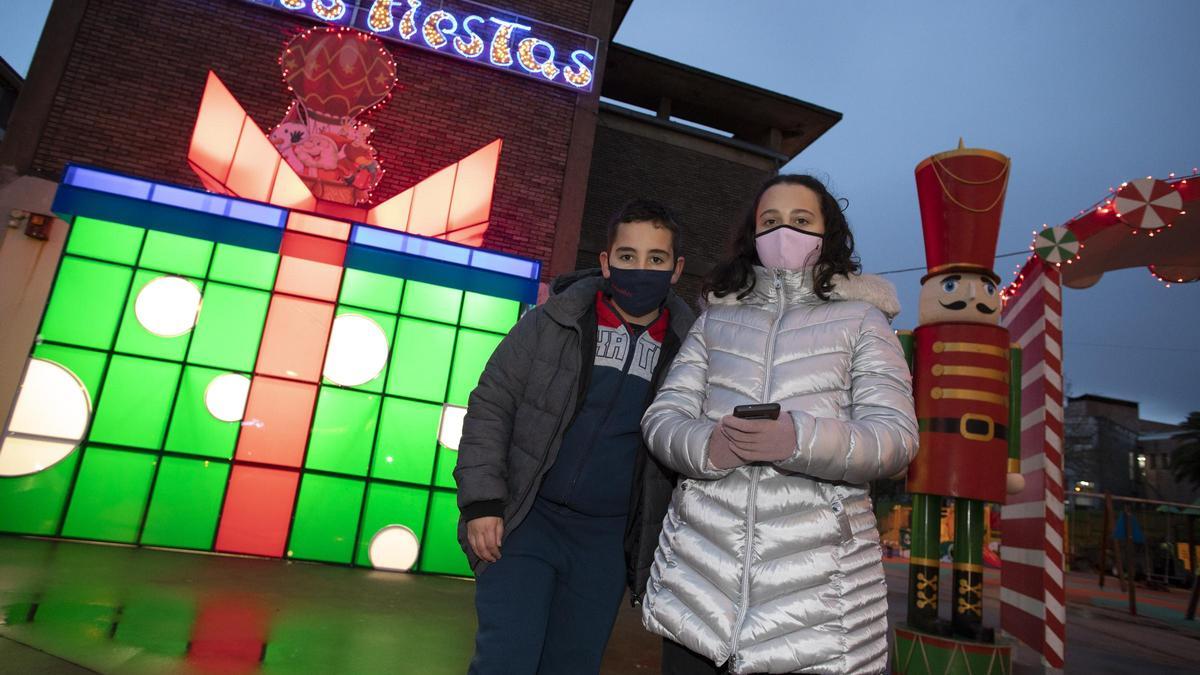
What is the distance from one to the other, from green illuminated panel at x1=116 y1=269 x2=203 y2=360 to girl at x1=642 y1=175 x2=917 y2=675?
6116mm

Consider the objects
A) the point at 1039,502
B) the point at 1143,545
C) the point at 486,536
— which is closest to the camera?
the point at 486,536

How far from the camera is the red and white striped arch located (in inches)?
166

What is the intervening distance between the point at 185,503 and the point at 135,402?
1.08 m

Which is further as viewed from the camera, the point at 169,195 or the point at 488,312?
the point at 488,312

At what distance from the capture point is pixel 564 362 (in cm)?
219

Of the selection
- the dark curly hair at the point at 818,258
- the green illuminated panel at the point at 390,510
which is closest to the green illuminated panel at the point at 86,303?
the green illuminated panel at the point at 390,510

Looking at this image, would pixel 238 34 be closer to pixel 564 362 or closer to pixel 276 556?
pixel 276 556

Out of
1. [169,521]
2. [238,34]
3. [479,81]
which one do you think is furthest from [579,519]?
[238,34]

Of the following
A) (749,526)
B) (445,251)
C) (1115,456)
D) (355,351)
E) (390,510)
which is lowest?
(390,510)

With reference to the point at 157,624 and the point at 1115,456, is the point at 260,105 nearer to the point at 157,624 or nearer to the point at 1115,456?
the point at 157,624

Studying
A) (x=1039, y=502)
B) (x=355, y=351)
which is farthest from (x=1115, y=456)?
(x=355, y=351)

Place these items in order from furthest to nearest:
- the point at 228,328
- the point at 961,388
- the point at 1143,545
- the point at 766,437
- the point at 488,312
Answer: the point at 1143,545 < the point at 488,312 < the point at 228,328 < the point at 961,388 < the point at 766,437

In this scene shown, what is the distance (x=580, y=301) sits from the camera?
90.4 inches

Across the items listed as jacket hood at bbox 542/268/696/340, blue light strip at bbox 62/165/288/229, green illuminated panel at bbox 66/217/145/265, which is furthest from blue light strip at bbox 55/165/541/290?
jacket hood at bbox 542/268/696/340
